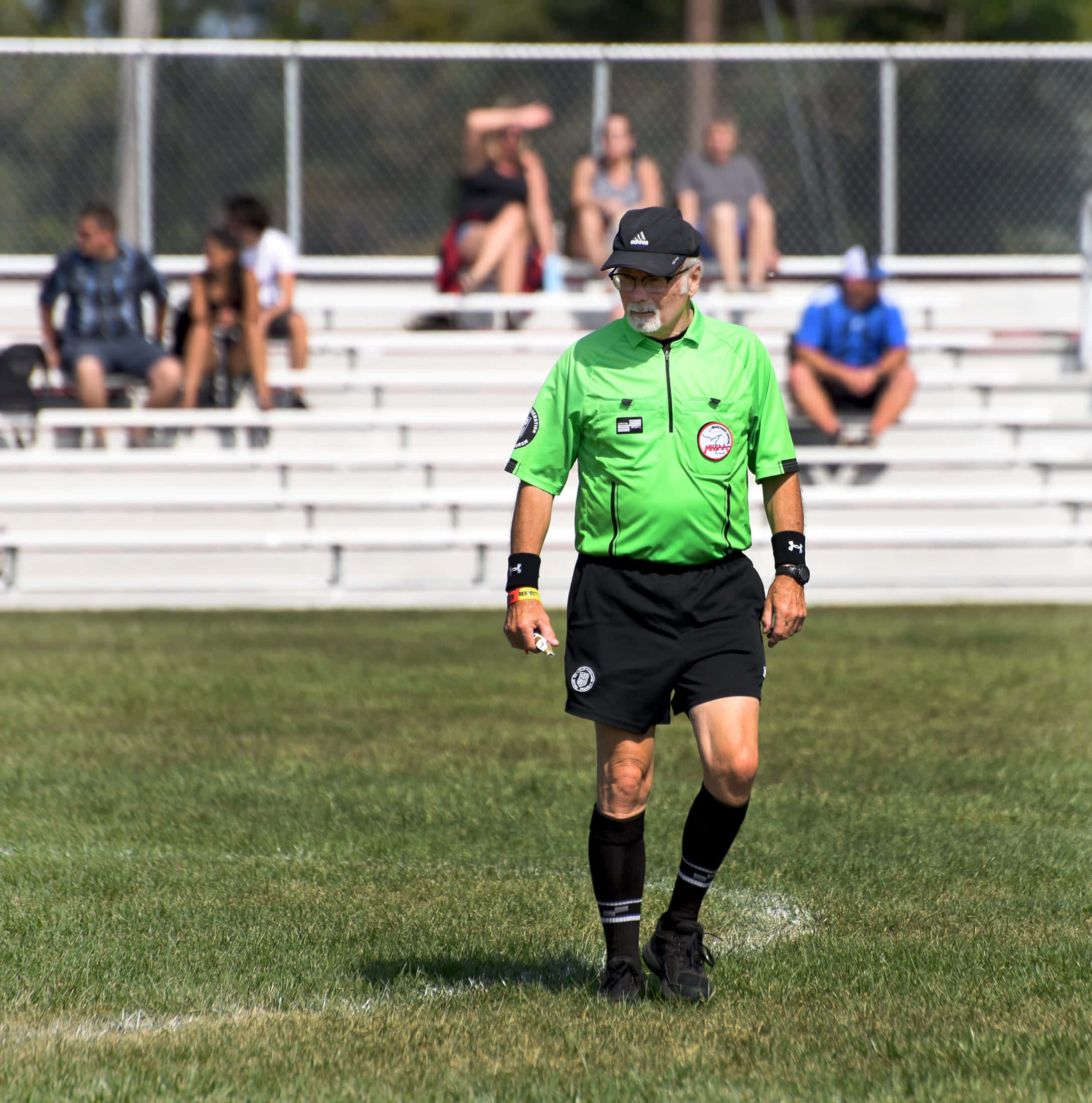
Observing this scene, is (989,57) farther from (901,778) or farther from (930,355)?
(901,778)

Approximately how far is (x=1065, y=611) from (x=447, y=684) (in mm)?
5106

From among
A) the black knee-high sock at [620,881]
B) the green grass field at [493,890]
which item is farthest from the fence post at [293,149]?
the black knee-high sock at [620,881]

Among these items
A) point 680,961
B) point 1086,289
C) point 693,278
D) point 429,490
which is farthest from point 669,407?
point 1086,289

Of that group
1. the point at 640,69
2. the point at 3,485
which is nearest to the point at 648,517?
the point at 3,485

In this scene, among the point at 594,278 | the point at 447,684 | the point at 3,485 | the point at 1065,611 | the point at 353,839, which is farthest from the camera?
the point at 594,278

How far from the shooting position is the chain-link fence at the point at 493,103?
15.0 metres

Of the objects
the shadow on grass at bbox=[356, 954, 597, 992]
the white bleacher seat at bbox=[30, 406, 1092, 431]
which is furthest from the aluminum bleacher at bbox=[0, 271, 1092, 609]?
the shadow on grass at bbox=[356, 954, 597, 992]

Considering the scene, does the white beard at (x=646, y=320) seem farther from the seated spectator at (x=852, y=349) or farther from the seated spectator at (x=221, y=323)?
the seated spectator at (x=221, y=323)

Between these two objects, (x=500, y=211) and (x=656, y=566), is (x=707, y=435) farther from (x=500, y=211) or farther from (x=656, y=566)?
(x=500, y=211)

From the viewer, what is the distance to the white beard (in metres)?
4.16

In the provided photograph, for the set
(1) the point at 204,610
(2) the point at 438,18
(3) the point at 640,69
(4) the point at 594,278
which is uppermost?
(2) the point at 438,18

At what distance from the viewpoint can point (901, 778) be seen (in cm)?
684

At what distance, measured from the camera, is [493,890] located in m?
5.21

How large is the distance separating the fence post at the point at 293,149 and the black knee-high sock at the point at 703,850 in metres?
11.7
